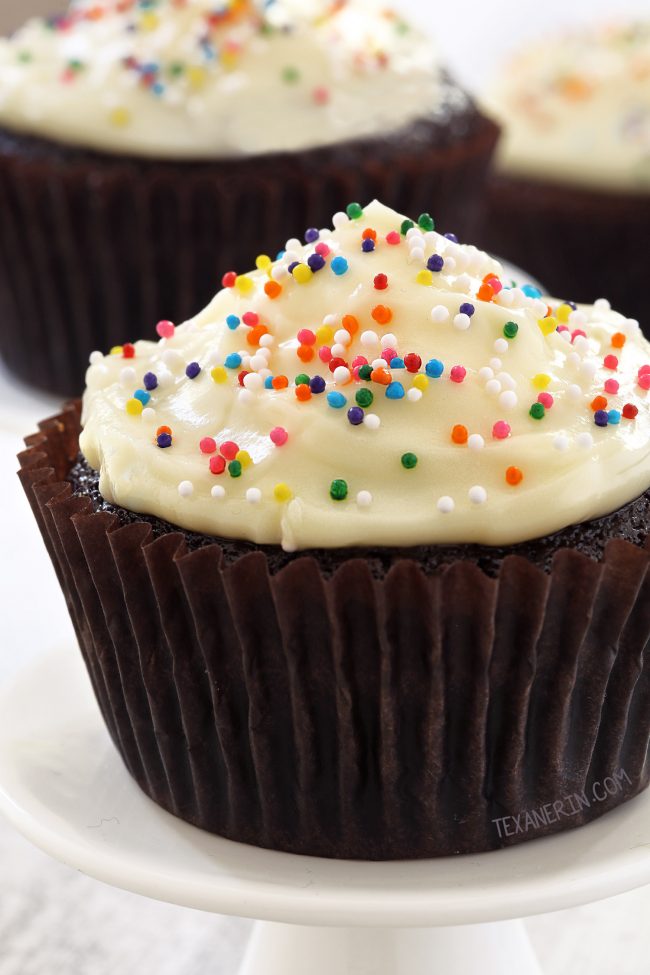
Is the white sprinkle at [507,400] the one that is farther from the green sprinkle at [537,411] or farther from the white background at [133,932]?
the white background at [133,932]

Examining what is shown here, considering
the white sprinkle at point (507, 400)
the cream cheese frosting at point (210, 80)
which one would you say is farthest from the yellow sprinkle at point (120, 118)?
the white sprinkle at point (507, 400)

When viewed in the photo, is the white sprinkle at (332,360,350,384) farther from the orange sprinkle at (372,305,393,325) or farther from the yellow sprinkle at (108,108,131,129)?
the yellow sprinkle at (108,108,131,129)

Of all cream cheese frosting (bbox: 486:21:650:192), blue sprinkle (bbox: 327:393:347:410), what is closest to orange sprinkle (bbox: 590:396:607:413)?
blue sprinkle (bbox: 327:393:347:410)

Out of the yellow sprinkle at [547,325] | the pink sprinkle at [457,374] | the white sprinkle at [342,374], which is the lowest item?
the yellow sprinkle at [547,325]

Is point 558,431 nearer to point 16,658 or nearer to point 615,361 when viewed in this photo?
point 615,361

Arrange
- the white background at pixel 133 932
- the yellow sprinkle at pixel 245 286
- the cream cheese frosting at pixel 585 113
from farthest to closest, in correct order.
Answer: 1. the cream cheese frosting at pixel 585 113
2. the white background at pixel 133 932
3. the yellow sprinkle at pixel 245 286

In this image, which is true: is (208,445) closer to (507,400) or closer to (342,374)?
(342,374)
